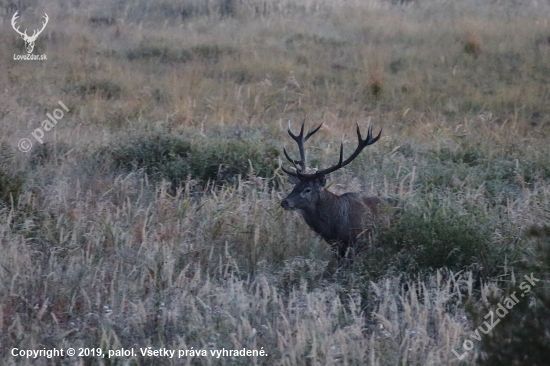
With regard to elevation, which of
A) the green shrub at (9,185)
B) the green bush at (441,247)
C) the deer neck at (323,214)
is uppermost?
the green shrub at (9,185)

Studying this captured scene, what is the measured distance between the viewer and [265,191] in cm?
856

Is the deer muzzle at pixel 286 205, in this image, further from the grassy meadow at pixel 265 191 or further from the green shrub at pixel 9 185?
the green shrub at pixel 9 185

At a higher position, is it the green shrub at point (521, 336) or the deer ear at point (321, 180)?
the deer ear at point (321, 180)

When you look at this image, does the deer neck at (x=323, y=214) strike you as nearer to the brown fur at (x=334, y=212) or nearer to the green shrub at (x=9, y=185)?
the brown fur at (x=334, y=212)

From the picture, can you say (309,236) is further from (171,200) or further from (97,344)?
(97,344)

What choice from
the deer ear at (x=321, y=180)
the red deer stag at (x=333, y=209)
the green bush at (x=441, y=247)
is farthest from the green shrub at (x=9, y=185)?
the green bush at (x=441, y=247)

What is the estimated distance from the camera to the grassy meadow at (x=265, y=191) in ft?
18.3

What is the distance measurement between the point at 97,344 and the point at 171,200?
3112 millimetres

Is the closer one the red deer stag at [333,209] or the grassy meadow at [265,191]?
the grassy meadow at [265,191]

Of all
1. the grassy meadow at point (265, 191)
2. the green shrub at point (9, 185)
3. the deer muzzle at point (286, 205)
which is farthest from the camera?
the green shrub at point (9, 185)

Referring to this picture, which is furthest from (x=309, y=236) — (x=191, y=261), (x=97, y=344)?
(x=97, y=344)

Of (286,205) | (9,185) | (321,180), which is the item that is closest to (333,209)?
(321,180)

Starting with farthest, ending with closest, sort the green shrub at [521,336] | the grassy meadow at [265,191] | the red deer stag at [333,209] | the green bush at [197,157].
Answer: the green bush at [197,157]
the red deer stag at [333,209]
the grassy meadow at [265,191]
the green shrub at [521,336]

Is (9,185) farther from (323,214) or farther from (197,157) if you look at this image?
(323,214)
